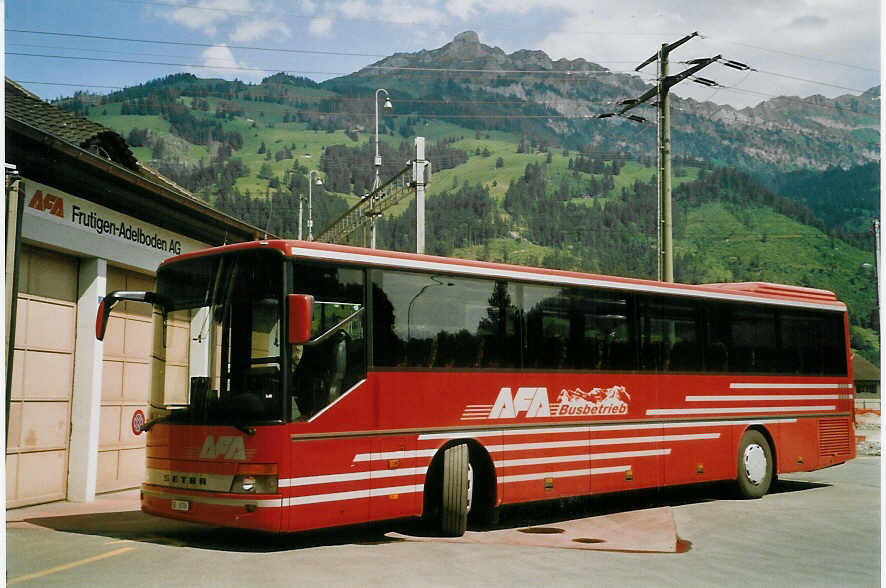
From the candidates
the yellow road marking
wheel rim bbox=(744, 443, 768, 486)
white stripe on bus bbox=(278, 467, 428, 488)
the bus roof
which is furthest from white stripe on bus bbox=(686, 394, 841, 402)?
the yellow road marking

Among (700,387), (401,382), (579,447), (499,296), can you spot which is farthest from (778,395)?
(401,382)

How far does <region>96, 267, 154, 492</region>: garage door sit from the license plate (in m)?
5.22

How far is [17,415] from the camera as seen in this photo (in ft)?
42.0

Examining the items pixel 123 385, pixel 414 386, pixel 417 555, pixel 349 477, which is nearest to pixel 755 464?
pixel 414 386

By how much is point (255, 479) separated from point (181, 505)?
3.47 ft

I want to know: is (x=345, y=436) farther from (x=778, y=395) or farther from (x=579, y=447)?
(x=778, y=395)

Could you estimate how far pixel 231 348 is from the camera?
9.35 meters

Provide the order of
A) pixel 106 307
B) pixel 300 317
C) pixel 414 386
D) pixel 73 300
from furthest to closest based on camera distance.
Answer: pixel 73 300 → pixel 414 386 → pixel 106 307 → pixel 300 317

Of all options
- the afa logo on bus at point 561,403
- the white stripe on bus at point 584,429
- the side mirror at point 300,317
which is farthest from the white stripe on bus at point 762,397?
the side mirror at point 300,317

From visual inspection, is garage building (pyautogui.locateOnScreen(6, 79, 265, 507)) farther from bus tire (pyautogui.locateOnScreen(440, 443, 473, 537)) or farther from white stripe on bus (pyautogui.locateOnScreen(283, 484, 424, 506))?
bus tire (pyautogui.locateOnScreen(440, 443, 473, 537))

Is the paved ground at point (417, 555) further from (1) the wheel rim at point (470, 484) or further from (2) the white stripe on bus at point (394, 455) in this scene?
(2) the white stripe on bus at point (394, 455)

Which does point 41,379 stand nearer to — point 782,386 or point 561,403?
point 561,403

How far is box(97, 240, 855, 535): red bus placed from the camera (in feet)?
30.5

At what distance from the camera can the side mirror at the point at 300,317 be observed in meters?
8.92
